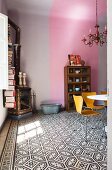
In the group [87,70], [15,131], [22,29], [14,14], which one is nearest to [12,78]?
[15,131]

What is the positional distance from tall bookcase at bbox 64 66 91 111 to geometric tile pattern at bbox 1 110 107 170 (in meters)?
1.58

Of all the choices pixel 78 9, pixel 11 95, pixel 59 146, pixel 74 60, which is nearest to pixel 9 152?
pixel 59 146

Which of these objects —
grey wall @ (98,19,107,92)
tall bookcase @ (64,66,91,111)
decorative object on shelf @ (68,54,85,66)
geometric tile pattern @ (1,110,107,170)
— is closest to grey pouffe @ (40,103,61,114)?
tall bookcase @ (64,66,91,111)

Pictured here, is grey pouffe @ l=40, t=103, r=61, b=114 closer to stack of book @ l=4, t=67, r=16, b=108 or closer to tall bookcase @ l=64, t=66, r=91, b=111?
tall bookcase @ l=64, t=66, r=91, b=111

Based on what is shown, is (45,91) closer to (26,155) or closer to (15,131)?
(15,131)

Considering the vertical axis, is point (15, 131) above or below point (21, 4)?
below

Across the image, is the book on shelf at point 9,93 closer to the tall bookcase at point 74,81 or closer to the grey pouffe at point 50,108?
the grey pouffe at point 50,108

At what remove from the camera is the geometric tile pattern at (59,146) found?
2117 millimetres

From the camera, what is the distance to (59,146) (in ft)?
8.83

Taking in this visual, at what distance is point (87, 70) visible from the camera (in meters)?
5.76

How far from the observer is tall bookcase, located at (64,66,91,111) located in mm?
5516

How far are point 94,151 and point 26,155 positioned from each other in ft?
3.32

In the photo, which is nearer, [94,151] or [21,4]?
[94,151]

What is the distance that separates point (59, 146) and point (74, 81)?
3209mm
